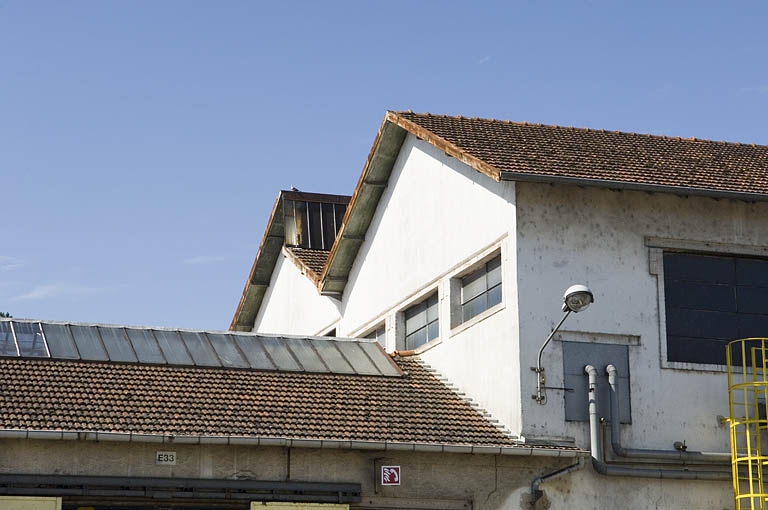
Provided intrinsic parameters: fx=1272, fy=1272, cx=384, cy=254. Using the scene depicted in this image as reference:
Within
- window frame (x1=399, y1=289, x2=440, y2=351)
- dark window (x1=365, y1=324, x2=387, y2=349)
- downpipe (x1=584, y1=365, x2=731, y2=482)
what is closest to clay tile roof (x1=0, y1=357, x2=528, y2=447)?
downpipe (x1=584, y1=365, x2=731, y2=482)

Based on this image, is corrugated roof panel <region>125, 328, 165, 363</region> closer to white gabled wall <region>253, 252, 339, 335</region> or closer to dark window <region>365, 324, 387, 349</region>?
dark window <region>365, 324, 387, 349</region>

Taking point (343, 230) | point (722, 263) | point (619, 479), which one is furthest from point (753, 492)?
point (343, 230)

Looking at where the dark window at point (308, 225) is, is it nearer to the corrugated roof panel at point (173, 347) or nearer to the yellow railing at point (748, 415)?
the corrugated roof panel at point (173, 347)

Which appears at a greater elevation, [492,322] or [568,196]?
[568,196]

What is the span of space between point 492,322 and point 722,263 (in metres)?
3.86

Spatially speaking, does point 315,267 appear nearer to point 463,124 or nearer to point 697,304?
point 463,124

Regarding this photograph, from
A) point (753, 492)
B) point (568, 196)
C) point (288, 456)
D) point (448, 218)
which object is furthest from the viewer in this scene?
point (448, 218)

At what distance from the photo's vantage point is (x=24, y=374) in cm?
1825

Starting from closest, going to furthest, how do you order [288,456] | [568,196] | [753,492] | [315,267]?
[288,456] < [753,492] < [568,196] < [315,267]

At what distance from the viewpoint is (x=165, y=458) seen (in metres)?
17.0

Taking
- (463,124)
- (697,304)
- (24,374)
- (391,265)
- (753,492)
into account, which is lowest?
(753,492)

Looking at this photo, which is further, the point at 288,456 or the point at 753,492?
the point at 753,492

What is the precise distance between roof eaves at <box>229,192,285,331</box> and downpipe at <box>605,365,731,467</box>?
601 inches

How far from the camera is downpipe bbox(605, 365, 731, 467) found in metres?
18.8
